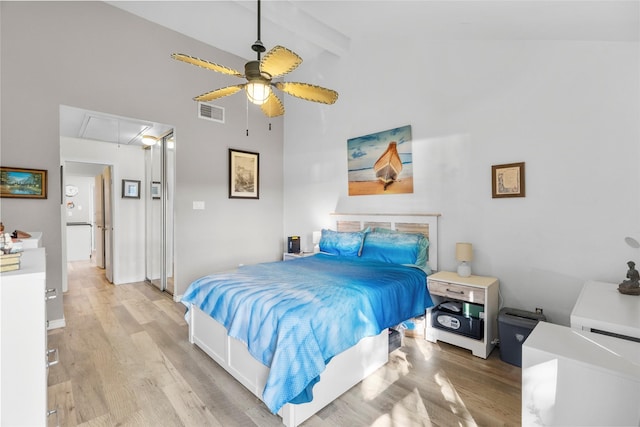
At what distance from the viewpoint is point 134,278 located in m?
5.18

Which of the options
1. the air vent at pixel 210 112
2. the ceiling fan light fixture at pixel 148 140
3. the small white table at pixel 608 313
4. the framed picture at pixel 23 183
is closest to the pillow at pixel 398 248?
the small white table at pixel 608 313

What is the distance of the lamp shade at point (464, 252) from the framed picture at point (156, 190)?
442 centimetres

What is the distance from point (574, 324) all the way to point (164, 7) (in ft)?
15.9

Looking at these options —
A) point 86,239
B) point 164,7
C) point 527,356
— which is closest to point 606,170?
point 527,356

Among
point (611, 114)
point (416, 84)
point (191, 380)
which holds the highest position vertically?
point (416, 84)

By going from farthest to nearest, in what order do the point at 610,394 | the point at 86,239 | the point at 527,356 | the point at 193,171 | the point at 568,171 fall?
the point at 86,239 < the point at 193,171 < the point at 568,171 < the point at 527,356 < the point at 610,394

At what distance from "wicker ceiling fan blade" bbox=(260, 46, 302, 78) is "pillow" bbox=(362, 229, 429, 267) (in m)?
2.15

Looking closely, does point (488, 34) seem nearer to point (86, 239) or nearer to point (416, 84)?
point (416, 84)

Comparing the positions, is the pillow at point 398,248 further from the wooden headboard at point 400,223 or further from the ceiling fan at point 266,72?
the ceiling fan at point 266,72

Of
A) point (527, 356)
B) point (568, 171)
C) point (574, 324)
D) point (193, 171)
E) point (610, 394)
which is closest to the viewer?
point (610, 394)

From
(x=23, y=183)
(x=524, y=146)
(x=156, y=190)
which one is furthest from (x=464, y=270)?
(x=156, y=190)

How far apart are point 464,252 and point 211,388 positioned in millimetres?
2528

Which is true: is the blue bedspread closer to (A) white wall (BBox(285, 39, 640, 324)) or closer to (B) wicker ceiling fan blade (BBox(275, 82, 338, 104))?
(A) white wall (BBox(285, 39, 640, 324))

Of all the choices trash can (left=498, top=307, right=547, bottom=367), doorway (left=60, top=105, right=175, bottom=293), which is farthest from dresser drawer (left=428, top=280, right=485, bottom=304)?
doorway (left=60, top=105, right=175, bottom=293)
